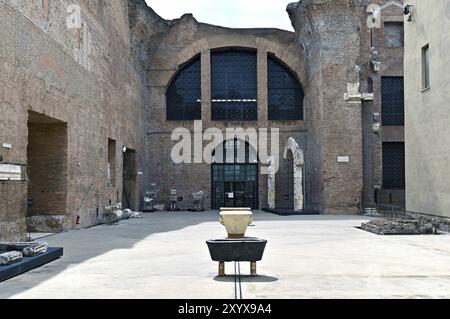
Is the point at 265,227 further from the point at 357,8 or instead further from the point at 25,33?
the point at 357,8

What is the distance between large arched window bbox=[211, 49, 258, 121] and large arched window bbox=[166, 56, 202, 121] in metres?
0.85

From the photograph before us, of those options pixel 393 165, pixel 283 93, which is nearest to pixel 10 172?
pixel 283 93

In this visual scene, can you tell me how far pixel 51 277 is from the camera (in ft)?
23.9

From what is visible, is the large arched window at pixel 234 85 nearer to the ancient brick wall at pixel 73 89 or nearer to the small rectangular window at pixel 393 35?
the ancient brick wall at pixel 73 89

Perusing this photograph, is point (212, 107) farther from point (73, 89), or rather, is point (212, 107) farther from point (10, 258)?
point (10, 258)

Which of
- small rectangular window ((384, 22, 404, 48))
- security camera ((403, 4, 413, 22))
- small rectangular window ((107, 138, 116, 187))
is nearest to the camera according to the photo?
security camera ((403, 4, 413, 22))

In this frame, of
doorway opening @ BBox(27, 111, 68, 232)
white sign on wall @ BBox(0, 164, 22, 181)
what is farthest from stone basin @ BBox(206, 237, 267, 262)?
doorway opening @ BBox(27, 111, 68, 232)

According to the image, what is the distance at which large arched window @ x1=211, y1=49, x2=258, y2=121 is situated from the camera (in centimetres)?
2858

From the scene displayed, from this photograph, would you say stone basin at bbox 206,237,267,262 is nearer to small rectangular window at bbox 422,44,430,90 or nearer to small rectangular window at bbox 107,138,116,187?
small rectangular window at bbox 422,44,430,90

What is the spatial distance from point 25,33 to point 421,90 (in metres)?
11.8

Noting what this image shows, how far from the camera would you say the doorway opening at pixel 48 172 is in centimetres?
1472

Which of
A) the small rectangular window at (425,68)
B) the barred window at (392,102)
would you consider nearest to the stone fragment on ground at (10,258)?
the small rectangular window at (425,68)

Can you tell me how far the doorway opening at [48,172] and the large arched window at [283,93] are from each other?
51.2 ft

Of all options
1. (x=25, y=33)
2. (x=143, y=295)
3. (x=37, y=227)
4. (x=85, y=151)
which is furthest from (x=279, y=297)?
(x=85, y=151)
